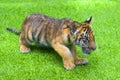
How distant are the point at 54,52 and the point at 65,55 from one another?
Answer: 1.75 ft

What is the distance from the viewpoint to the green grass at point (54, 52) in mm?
4152

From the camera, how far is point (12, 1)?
6691mm

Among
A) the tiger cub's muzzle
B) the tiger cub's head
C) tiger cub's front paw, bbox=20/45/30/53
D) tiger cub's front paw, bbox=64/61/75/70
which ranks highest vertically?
the tiger cub's head

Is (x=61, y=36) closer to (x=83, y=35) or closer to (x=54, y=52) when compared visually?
(x=83, y=35)

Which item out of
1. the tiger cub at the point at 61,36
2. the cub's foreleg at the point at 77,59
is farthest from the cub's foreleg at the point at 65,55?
the cub's foreleg at the point at 77,59

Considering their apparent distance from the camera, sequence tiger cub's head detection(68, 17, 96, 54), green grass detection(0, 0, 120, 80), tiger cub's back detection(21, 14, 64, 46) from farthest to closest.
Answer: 1. tiger cub's back detection(21, 14, 64, 46)
2. green grass detection(0, 0, 120, 80)
3. tiger cub's head detection(68, 17, 96, 54)

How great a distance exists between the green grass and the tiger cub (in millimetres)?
149

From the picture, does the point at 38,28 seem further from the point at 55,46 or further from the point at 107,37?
the point at 107,37

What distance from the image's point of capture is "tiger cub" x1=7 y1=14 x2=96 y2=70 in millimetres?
4039

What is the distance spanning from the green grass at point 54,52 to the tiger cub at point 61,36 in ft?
0.49

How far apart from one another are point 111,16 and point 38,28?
6.69 ft

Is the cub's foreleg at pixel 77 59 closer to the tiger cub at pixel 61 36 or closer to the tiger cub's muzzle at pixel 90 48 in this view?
the tiger cub at pixel 61 36

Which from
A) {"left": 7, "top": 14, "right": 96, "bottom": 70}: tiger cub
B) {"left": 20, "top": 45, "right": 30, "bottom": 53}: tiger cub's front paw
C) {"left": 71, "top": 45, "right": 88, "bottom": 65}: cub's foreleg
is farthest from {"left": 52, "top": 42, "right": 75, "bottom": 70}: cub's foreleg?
{"left": 20, "top": 45, "right": 30, "bottom": 53}: tiger cub's front paw

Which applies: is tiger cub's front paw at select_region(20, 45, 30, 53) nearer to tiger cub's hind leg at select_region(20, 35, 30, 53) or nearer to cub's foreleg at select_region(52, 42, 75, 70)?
tiger cub's hind leg at select_region(20, 35, 30, 53)
